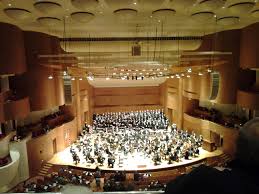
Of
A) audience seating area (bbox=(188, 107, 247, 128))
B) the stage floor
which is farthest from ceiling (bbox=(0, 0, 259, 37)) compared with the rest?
the stage floor

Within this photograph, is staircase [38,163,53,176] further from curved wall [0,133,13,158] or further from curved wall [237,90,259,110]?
curved wall [237,90,259,110]

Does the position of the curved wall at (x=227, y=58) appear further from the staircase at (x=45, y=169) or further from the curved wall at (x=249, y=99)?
the staircase at (x=45, y=169)

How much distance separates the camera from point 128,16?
6941 millimetres

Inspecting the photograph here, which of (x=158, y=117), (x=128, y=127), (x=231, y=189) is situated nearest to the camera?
(x=231, y=189)

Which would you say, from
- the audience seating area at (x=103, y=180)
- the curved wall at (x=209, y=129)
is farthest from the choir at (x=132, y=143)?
the audience seating area at (x=103, y=180)

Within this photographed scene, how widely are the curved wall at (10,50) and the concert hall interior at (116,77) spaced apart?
3 centimetres

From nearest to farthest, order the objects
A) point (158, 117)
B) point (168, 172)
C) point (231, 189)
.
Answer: point (231, 189) → point (168, 172) → point (158, 117)

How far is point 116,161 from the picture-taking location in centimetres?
1340

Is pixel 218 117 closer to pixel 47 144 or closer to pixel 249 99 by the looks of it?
pixel 249 99

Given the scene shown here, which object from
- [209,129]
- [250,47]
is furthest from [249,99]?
[209,129]

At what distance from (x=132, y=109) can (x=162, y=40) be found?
1052 centimetres

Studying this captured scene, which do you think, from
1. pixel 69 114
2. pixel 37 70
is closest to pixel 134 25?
pixel 37 70

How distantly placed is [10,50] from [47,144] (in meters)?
6.26

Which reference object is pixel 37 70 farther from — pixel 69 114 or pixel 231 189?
pixel 231 189
